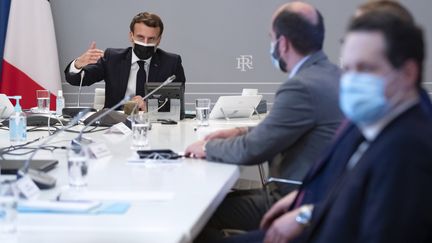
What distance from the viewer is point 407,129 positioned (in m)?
1.09

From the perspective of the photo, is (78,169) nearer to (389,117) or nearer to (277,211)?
(277,211)

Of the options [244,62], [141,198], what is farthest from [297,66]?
[244,62]

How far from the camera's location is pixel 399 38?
3.58ft

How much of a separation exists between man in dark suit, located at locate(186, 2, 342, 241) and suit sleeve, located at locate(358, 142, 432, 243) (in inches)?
35.9

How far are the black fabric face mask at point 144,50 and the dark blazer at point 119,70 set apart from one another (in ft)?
0.28

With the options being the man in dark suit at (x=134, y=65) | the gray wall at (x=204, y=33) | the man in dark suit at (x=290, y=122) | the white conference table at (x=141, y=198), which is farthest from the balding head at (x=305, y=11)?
the gray wall at (x=204, y=33)

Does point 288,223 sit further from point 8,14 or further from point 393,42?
point 8,14

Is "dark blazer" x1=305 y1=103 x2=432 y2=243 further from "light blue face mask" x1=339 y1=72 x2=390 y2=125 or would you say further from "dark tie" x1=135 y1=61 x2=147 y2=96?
"dark tie" x1=135 y1=61 x2=147 y2=96

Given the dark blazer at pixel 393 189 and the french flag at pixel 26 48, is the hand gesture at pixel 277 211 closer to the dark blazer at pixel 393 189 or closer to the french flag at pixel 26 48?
the dark blazer at pixel 393 189

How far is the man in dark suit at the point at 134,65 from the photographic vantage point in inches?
159

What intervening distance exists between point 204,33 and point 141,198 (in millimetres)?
3778

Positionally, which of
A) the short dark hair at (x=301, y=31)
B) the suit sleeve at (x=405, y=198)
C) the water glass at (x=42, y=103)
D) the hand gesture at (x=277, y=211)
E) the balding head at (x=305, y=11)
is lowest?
the water glass at (x=42, y=103)

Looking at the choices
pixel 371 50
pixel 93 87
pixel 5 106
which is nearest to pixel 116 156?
pixel 371 50

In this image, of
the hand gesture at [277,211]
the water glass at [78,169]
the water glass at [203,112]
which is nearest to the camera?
the water glass at [78,169]
